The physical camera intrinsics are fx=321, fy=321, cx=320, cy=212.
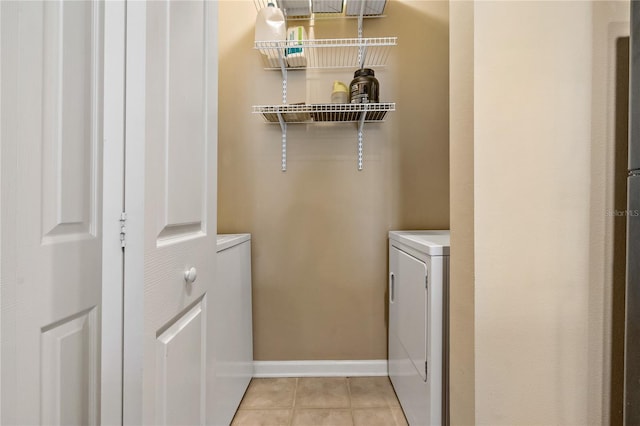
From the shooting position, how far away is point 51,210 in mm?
575

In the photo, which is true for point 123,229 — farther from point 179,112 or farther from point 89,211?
point 179,112

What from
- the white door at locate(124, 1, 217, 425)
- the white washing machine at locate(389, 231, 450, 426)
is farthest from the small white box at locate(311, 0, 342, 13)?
the white washing machine at locate(389, 231, 450, 426)

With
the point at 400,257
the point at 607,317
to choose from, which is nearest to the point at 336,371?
the point at 400,257

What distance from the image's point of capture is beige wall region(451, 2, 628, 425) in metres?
0.82

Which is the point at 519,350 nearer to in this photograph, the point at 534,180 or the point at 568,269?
the point at 568,269

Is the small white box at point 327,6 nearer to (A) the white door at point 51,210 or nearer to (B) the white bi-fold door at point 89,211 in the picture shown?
(B) the white bi-fold door at point 89,211

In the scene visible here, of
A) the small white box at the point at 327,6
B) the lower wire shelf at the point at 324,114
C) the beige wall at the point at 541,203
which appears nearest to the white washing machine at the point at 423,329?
the beige wall at the point at 541,203

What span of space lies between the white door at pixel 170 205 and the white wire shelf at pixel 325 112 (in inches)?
26.9

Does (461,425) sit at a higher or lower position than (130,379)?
lower

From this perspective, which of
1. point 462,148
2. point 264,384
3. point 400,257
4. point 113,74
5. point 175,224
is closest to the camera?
point 113,74

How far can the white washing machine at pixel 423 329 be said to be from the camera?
43.6 inches

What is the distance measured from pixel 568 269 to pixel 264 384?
1.58 m

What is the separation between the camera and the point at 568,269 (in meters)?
0.83

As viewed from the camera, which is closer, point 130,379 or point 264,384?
point 130,379
